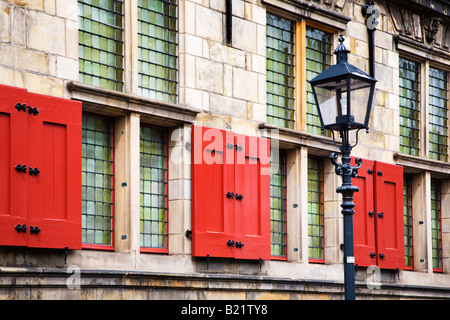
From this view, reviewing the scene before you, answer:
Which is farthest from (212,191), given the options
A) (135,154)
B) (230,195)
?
(135,154)

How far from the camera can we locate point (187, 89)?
39.3 feet

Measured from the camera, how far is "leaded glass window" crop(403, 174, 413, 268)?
52.4ft

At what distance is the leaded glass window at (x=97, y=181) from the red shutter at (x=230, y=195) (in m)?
1.11

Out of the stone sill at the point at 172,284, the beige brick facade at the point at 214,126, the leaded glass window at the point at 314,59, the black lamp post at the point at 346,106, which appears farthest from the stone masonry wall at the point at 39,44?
the leaded glass window at the point at 314,59

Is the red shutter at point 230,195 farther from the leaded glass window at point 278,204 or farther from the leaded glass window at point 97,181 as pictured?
the leaded glass window at point 97,181

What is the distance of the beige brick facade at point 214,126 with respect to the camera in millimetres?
10297

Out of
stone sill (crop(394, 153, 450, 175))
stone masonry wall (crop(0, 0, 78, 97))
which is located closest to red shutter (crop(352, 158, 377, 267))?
stone sill (crop(394, 153, 450, 175))

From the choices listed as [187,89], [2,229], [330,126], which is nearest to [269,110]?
[187,89]

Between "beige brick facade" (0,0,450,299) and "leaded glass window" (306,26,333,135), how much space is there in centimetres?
21

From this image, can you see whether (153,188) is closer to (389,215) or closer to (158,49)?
(158,49)

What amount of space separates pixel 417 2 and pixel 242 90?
468cm

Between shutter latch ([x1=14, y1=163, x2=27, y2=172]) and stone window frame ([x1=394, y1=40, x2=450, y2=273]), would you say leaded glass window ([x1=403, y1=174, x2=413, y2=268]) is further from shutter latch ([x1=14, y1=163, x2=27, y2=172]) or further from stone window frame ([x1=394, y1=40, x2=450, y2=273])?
shutter latch ([x1=14, y1=163, x2=27, y2=172])

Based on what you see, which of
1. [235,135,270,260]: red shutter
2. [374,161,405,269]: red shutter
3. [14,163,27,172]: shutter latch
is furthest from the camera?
[374,161,405,269]: red shutter

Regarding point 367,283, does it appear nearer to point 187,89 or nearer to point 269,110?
point 269,110
